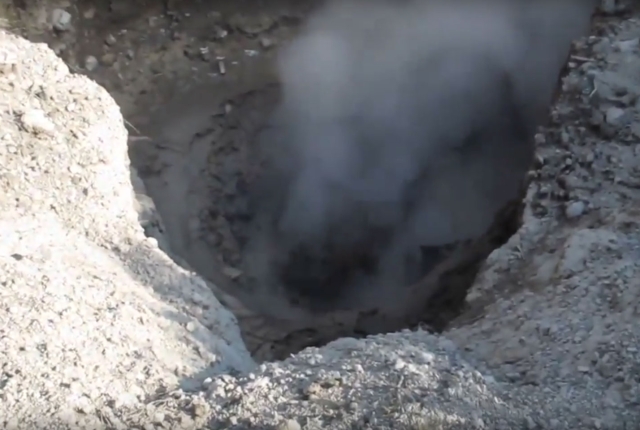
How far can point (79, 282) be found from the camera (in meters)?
3.26

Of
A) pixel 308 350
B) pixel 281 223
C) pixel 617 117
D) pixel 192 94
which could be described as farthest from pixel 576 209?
pixel 192 94

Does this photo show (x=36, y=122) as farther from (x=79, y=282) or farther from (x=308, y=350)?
(x=308, y=350)

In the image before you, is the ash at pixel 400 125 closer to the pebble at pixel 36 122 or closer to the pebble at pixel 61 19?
the pebble at pixel 61 19

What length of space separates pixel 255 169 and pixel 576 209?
220 cm

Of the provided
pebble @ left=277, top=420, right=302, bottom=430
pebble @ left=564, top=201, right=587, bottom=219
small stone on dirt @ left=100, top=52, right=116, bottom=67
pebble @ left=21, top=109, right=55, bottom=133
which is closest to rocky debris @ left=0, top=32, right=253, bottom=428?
pebble @ left=21, top=109, right=55, bottom=133

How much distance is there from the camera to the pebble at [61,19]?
16.9 feet

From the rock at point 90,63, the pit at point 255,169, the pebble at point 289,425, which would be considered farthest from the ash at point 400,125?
the pebble at point 289,425

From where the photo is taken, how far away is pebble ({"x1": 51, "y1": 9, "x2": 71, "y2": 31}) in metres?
5.14

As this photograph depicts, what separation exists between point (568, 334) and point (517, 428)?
1.65 ft

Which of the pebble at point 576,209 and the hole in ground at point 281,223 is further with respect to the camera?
the hole in ground at point 281,223

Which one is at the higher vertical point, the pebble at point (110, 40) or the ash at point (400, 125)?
the pebble at point (110, 40)

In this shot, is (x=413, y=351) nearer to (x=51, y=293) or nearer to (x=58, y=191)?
(x=51, y=293)

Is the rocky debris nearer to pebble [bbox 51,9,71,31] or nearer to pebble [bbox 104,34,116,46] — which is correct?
pebble [bbox 51,9,71,31]

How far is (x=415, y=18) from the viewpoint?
5.59m
